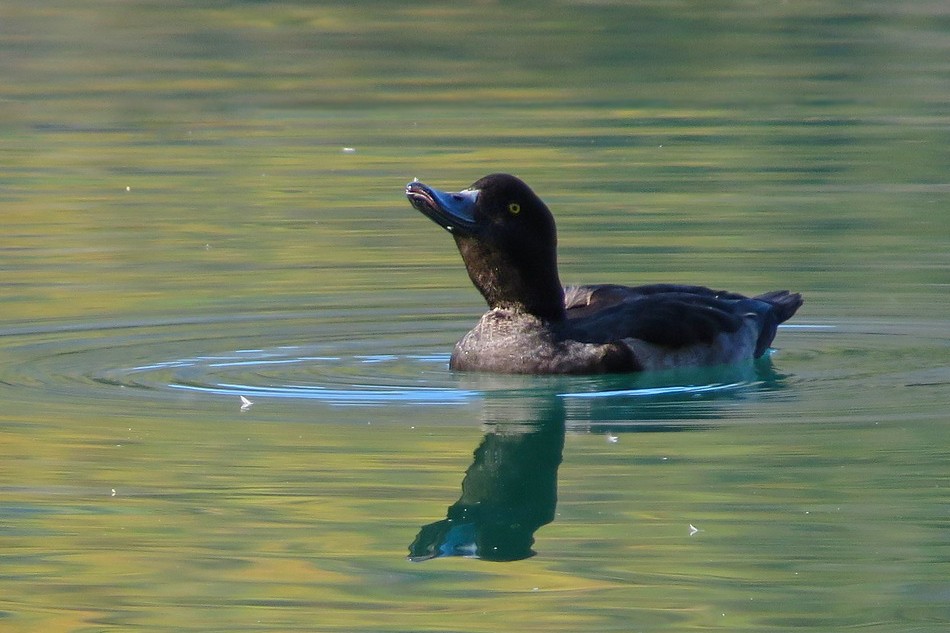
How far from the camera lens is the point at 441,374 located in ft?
34.3

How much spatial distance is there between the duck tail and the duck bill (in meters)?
1.78

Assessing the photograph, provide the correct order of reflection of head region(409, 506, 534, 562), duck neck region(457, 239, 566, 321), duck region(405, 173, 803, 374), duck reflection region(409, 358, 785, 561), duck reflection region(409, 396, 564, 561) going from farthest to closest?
1. duck neck region(457, 239, 566, 321)
2. duck region(405, 173, 803, 374)
3. duck reflection region(409, 358, 785, 561)
4. duck reflection region(409, 396, 564, 561)
5. reflection of head region(409, 506, 534, 562)

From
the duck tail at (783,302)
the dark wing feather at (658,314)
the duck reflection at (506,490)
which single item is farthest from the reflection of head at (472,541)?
the duck tail at (783,302)

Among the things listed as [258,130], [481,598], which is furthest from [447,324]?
[258,130]

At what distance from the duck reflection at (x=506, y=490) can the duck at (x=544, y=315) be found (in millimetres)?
597

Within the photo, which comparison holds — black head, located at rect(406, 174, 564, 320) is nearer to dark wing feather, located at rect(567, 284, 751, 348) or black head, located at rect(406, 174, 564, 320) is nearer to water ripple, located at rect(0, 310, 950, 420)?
dark wing feather, located at rect(567, 284, 751, 348)

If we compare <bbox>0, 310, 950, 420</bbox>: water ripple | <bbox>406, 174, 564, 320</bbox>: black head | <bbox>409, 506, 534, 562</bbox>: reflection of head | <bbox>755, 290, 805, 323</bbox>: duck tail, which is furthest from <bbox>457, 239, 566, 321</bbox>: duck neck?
<bbox>409, 506, 534, 562</bbox>: reflection of head

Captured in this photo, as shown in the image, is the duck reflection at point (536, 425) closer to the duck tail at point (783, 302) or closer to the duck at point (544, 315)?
the duck at point (544, 315)

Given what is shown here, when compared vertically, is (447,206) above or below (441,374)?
above

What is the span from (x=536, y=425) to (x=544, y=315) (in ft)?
4.77

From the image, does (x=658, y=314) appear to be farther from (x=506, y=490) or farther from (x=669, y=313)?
(x=506, y=490)

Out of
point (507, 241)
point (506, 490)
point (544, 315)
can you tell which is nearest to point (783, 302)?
point (544, 315)

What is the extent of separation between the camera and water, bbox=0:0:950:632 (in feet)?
23.1

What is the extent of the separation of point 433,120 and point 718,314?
10.0 m
